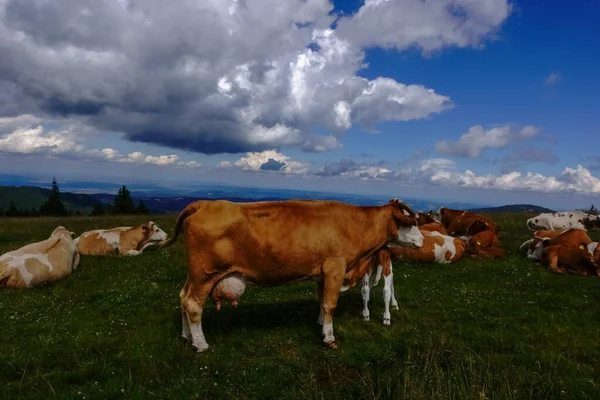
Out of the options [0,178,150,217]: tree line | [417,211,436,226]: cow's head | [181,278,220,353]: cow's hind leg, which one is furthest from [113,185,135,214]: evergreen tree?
[181,278,220,353]: cow's hind leg

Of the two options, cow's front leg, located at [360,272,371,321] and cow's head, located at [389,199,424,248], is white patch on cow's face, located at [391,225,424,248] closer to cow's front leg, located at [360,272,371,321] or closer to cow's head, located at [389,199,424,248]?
cow's head, located at [389,199,424,248]

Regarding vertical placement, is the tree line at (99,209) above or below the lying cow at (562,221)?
below

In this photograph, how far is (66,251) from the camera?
49.8 ft

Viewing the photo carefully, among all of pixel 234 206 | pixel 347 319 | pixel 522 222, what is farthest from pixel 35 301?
pixel 522 222

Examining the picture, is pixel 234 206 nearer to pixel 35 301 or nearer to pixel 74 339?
pixel 74 339

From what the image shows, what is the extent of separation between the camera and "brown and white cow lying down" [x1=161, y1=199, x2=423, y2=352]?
8.20m

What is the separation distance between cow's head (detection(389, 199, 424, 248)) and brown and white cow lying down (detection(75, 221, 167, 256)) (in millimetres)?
13962

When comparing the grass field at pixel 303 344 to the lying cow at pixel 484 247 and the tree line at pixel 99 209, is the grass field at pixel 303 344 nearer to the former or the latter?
the lying cow at pixel 484 247

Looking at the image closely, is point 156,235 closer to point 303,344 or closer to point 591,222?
point 303,344

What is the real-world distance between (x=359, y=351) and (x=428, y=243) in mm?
A: 10473

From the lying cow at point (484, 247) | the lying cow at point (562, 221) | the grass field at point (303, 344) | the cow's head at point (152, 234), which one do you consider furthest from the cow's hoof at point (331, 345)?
the lying cow at point (562, 221)

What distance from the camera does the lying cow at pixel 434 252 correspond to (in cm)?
1745

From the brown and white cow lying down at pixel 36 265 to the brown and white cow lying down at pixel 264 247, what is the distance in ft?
23.6

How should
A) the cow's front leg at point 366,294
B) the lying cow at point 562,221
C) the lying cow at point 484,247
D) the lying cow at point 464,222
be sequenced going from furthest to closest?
the lying cow at point 562,221 < the lying cow at point 464,222 < the lying cow at point 484,247 < the cow's front leg at point 366,294
